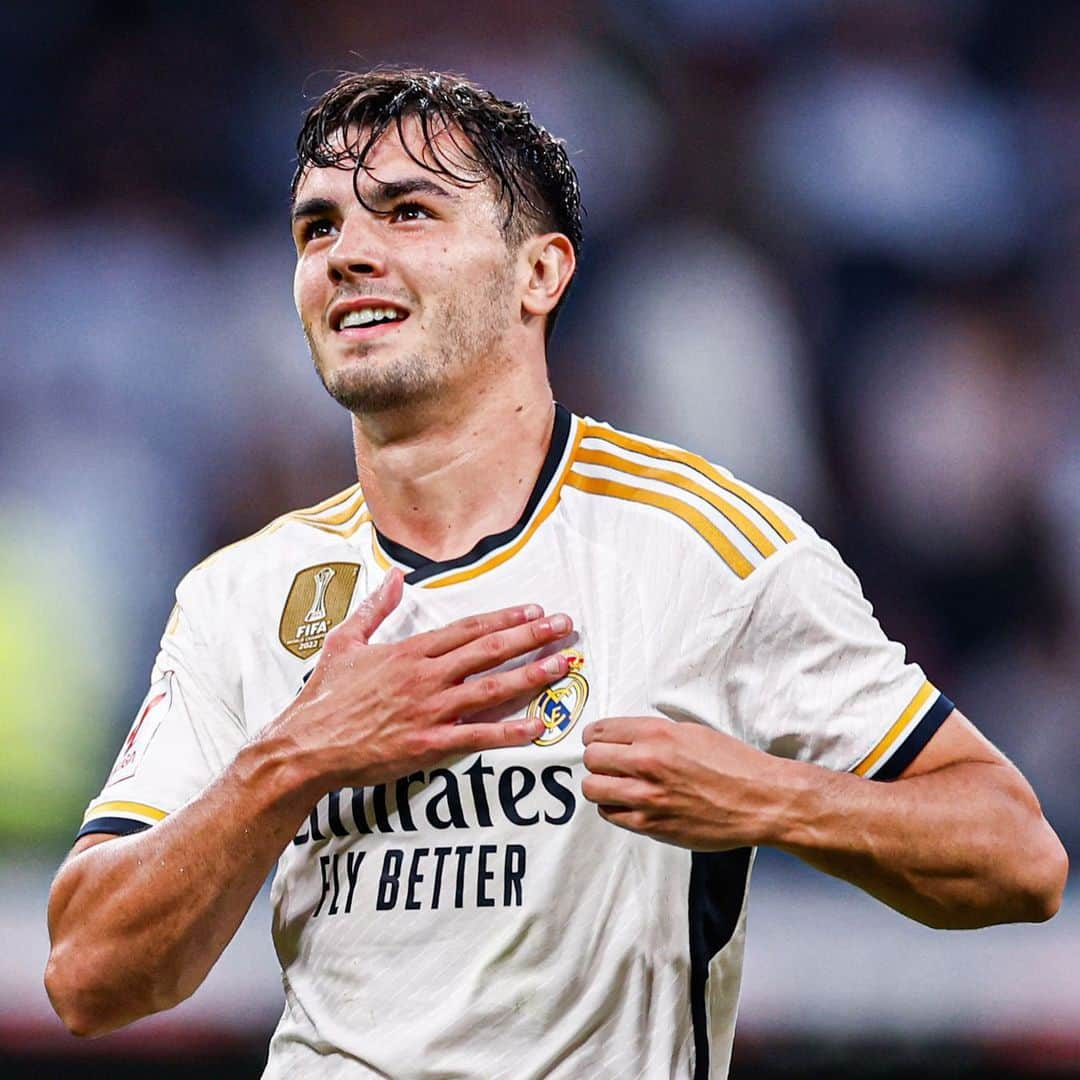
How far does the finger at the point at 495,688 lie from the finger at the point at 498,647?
20mm

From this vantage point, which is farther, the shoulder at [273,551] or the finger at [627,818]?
the shoulder at [273,551]

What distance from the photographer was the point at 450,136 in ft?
8.76

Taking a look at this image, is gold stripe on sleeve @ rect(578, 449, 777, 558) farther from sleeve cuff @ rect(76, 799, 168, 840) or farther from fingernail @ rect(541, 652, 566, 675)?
sleeve cuff @ rect(76, 799, 168, 840)

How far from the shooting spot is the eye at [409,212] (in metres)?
2.59

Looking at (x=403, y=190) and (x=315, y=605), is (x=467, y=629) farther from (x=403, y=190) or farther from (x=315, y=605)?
(x=403, y=190)

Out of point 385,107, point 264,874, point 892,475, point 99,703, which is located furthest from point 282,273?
point 264,874

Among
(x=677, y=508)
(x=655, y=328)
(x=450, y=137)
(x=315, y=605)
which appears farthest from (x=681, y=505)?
(x=655, y=328)

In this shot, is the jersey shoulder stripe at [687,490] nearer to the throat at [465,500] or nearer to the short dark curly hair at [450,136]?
the throat at [465,500]

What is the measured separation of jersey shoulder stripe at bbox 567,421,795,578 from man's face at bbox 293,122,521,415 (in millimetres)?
222

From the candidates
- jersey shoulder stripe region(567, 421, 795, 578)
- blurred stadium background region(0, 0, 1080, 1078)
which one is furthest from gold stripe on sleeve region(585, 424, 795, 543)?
blurred stadium background region(0, 0, 1080, 1078)

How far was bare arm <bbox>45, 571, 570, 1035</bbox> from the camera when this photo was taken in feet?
7.49

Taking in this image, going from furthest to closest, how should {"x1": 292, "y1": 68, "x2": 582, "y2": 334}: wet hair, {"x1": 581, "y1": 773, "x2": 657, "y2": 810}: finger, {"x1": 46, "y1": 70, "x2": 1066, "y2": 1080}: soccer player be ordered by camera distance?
{"x1": 292, "y1": 68, "x2": 582, "y2": 334}: wet hair < {"x1": 46, "y1": 70, "x2": 1066, "y2": 1080}: soccer player < {"x1": 581, "y1": 773, "x2": 657, "y2": 810}: finger

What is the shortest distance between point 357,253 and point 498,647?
0.66 metres

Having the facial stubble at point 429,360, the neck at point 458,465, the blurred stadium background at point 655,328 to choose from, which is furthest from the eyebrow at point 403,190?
the blurred stadium background at point 655,328
